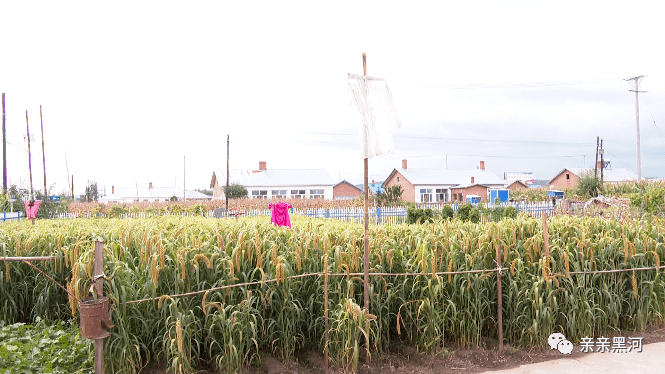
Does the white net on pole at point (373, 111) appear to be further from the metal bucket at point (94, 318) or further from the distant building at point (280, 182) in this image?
the distant building at point (280, 182)

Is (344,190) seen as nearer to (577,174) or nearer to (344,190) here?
(344,190)

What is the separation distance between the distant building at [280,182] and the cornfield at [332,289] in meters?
48.5

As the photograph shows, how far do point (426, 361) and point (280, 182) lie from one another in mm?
51734

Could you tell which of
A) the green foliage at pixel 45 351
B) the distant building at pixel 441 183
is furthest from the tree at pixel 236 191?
the green foliage at pixel 45 351

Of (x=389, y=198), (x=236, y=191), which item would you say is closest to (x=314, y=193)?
(x=236, y=191)

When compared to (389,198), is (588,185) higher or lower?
higher

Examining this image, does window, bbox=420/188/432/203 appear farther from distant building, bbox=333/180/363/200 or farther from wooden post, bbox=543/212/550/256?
wooden post, bbox=543/212/550/256

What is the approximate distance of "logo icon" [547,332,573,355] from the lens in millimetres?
4693

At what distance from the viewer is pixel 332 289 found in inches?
175

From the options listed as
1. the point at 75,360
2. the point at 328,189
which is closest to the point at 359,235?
the point at 75,360

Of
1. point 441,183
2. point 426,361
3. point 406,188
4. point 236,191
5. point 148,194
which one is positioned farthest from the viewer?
point 148,194

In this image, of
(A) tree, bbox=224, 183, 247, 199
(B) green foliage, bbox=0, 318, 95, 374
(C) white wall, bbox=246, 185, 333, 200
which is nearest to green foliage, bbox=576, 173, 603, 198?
(C) white wall, bbox=246, 185, 333, 200

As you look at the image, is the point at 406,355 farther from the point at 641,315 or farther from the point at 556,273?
the point at 641,315

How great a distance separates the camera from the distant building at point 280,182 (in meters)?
54.7
